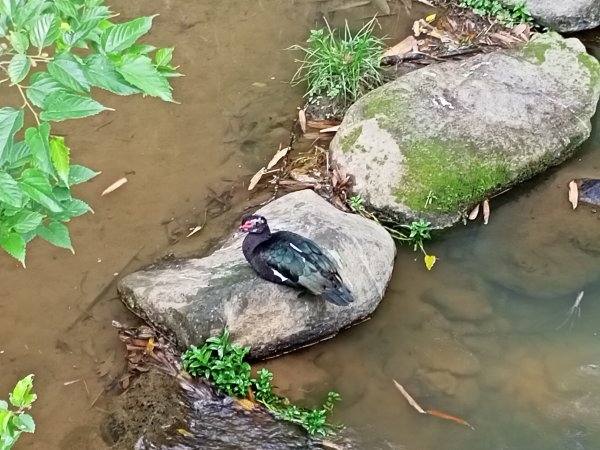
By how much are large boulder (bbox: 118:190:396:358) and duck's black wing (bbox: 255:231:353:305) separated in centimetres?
14

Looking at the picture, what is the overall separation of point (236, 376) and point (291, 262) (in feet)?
2.35

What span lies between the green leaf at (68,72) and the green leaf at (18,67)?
0.06 meters

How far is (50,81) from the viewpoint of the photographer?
1.85 m

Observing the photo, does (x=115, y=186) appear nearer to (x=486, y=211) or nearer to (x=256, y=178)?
(x=256, y=178)

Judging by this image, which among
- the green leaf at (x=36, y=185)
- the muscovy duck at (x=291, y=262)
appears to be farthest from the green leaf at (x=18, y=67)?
the muscovy duck at (x=291, y=262)

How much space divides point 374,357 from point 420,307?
18.8 inches

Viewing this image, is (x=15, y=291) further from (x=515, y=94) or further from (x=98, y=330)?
(x=515, y=94)

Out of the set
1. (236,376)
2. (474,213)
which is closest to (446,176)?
(474,213)

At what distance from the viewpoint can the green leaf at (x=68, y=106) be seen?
178 centimetres

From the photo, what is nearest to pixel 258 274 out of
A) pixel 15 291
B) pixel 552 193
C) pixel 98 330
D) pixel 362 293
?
pixel 362 293

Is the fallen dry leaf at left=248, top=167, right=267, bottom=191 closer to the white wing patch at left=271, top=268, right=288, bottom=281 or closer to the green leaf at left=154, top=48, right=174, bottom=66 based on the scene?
the white wing patch at left=271, top=268, right=288, bottom=281

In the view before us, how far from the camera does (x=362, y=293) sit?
4.34 metres

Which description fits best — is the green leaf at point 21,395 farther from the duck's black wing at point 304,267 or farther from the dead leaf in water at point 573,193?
the dead leaf in water at point 573,193

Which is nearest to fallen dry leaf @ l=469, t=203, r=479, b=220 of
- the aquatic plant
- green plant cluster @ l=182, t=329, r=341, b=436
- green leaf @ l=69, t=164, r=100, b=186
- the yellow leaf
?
the aquatic plant
